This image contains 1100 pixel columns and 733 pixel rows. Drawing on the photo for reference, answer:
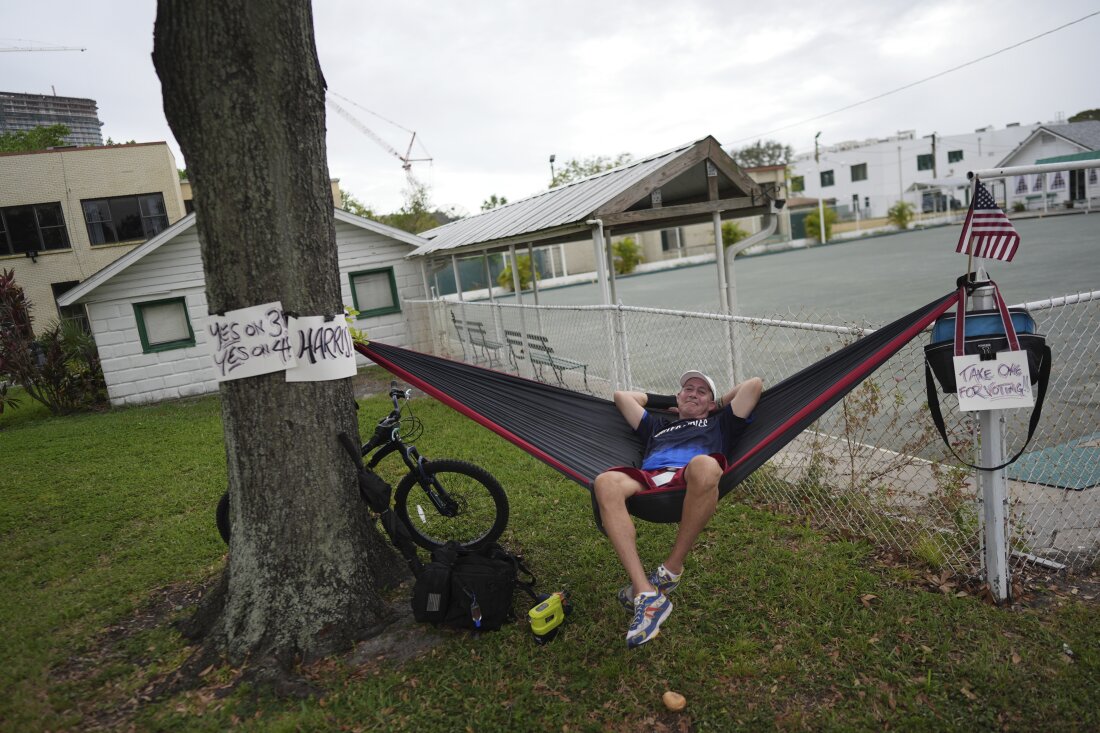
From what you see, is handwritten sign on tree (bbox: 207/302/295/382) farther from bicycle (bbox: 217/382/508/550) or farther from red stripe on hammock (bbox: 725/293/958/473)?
red stripe on hammock (bbox: 725/293/958/473)

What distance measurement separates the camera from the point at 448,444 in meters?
5.86

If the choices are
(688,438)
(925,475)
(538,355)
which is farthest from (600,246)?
(688,438)

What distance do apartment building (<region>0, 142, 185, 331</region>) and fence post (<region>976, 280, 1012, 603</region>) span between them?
1955 centimetres

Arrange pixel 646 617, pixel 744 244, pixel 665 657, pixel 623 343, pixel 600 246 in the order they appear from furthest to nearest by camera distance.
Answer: pixel 744 244 → pixel 600 246 → pixel 623 343 → pixel 665 657 → pixel 646 617

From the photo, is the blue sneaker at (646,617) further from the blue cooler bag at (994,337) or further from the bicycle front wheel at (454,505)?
the blue cooler bag at (994,337)

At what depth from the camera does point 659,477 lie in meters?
2.87

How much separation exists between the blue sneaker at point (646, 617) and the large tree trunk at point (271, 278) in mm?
1150

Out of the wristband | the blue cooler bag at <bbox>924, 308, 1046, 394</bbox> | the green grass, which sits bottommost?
the green grass

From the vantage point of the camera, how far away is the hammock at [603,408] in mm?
2613

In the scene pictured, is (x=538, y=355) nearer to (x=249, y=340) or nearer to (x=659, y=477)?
(x=659, y=477)

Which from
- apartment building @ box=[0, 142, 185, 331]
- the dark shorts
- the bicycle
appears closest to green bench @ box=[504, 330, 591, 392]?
the bicycle

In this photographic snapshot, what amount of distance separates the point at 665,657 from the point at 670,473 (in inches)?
28.4

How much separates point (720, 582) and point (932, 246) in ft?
82.4

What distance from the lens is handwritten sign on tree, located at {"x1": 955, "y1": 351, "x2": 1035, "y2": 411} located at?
247 centimetres
